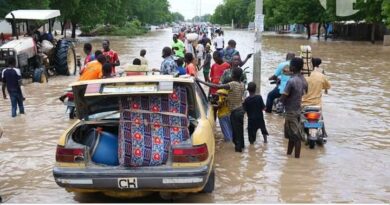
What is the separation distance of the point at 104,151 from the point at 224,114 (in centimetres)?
340

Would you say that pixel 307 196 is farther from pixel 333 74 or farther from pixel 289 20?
pixel 289 20

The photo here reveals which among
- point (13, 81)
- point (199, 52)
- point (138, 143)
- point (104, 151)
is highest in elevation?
point (199, 52)

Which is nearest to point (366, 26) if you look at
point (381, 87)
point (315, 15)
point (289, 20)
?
point (315, 15)

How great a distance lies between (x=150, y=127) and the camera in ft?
20.6

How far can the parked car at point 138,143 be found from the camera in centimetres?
588

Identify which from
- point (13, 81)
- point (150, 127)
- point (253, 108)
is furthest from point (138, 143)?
point (13, 81)

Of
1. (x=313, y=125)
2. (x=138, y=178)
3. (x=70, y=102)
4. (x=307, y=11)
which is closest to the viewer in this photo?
(x=138, y=178)

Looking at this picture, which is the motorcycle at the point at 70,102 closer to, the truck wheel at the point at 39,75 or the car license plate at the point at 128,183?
the car license plate at the point at 128,183

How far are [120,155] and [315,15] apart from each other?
60.4 metres

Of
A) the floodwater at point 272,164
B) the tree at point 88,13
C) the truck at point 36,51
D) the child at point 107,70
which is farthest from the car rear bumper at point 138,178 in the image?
the tree at point 88,13

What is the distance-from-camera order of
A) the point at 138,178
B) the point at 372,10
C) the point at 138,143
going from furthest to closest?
1. the point at 372,10
2. the point at 138,143
3. the point at 138,178

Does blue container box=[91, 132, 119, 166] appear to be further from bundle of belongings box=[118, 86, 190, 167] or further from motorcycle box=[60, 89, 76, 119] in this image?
motorcycle box=[60, 89, 76, 119]

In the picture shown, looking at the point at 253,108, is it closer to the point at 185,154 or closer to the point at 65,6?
the point at 185,154

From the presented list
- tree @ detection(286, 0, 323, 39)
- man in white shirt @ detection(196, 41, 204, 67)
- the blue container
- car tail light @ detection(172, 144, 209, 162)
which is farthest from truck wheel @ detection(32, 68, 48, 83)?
tree @ detection(286, 0, 323, 39)
